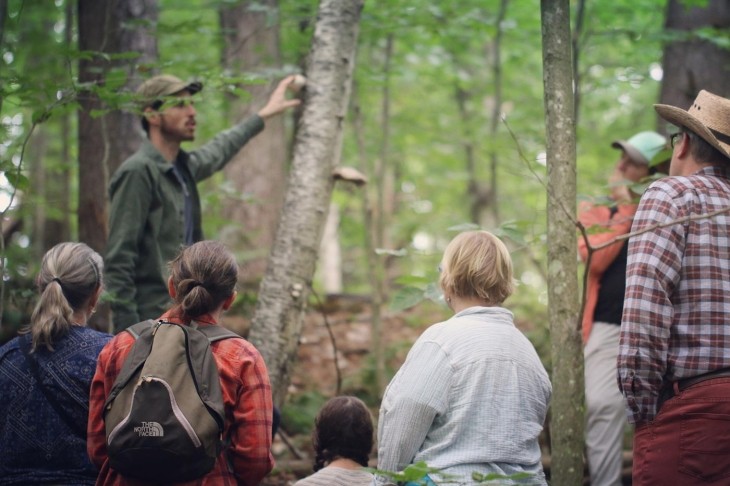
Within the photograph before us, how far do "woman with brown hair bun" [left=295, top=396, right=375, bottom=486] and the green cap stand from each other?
2885 mm

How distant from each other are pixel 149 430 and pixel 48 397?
0.80m

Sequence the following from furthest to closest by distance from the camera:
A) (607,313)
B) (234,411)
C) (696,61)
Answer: (696,61)
(607,313)
(234,411)

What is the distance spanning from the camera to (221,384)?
2.71 meters

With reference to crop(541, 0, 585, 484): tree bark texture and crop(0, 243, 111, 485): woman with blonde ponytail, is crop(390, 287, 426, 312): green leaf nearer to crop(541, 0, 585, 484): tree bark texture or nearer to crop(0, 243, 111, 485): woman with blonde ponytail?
crop(541, 0, 585, 484): tree bark texture

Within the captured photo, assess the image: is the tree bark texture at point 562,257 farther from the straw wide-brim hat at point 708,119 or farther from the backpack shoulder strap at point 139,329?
the backpack shoulder strap at point 139,329

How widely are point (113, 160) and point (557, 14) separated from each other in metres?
3.96

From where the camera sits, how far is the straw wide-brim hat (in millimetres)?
3006

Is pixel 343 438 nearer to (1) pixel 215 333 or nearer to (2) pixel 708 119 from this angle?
(1) pixel 215 333

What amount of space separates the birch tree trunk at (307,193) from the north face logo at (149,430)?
6.49ft

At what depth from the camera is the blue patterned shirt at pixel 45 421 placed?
9.82ft

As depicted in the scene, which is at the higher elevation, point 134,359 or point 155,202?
point 155,202

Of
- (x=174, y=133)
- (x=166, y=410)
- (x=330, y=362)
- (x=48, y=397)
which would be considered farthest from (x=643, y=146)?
(x=330, y=362)

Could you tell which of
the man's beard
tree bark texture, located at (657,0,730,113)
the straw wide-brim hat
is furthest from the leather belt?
tree bark texture, located at (657,0,730,113)

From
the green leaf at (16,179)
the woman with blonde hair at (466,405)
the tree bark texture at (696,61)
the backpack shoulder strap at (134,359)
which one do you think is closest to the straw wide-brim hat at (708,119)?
the woman with blonde hair at (466,405)
